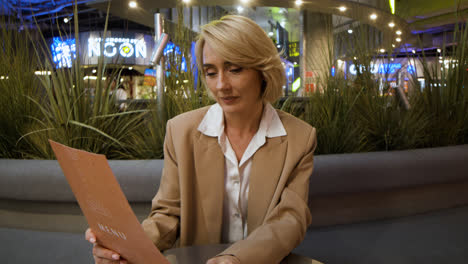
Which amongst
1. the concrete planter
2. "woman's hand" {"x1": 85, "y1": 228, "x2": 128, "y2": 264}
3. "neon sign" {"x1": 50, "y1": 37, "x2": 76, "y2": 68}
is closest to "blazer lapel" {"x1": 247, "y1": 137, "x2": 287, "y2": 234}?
"woman's hand" {"x1": 85, "y1": 228, "x2": 128, "y2": 264}

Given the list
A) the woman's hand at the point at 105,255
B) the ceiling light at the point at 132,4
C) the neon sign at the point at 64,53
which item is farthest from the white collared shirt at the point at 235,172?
the ceiling light at the point at 132,4

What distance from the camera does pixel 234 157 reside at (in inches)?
45.2

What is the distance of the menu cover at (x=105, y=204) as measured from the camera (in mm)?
657

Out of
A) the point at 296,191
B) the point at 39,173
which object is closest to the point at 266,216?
the point at 296,191

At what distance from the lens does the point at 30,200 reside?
2.05 metres

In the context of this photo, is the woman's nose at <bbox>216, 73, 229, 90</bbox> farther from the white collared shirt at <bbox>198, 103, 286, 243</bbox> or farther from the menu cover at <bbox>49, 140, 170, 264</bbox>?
the menu cover at <bbox>49, 140, 170, 264</bbox>

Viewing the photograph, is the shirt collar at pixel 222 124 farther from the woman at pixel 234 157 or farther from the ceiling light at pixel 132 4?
the ceiling light at pixel 132 4

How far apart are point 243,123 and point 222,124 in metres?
0.07

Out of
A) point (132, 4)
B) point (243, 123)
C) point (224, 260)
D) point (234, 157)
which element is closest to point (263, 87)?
point (243, 123)

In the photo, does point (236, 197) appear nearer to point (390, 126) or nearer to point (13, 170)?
point (13, 170)

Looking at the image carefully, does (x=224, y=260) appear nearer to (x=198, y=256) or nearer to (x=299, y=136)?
(x=198, y=256)

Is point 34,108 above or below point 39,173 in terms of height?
above

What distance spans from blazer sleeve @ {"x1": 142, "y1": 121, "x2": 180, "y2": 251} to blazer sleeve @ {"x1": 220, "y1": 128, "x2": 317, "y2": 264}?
27 cm

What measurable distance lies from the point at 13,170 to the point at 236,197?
4.64 ft
